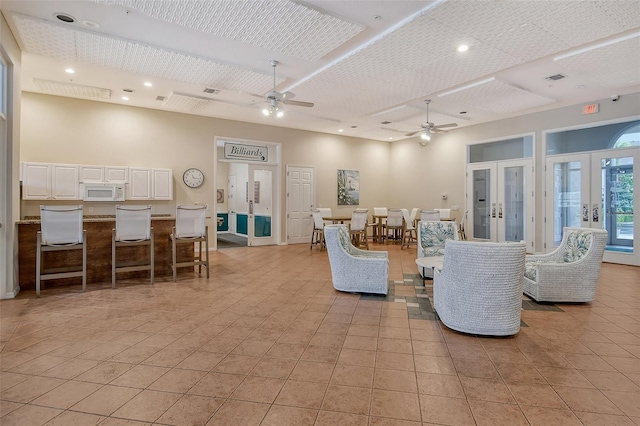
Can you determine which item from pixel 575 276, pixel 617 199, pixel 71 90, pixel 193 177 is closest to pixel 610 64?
pixel 617 199

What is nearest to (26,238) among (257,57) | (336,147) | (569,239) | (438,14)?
(257,57)

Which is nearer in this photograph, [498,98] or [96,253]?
[96,253]

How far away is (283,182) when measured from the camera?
9445 mm

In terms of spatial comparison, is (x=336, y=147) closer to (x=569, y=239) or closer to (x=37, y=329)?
(x=569, y=239)

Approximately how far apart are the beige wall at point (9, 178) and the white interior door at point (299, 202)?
19.9 feet

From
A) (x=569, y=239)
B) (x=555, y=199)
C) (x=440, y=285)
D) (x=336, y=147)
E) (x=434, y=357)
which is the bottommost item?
(x=434, y=357)

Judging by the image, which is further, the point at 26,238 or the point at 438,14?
the point at 26,238

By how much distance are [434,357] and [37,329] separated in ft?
11.7

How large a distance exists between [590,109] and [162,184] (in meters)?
9.14

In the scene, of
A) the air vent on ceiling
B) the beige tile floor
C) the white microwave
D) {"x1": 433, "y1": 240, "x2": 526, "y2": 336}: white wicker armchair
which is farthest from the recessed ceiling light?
the air vent on ceiling

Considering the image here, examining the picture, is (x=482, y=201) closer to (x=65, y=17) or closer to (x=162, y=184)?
(x=162, y=184)

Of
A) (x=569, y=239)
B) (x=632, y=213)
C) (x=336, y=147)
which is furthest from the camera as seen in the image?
(x=336, y=147)

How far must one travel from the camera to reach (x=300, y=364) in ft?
8.15

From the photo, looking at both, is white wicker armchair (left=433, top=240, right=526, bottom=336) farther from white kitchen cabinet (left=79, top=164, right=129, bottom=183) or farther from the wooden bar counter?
white kitchen cabinet (left=79, top=164, right=129, bottom=183)
